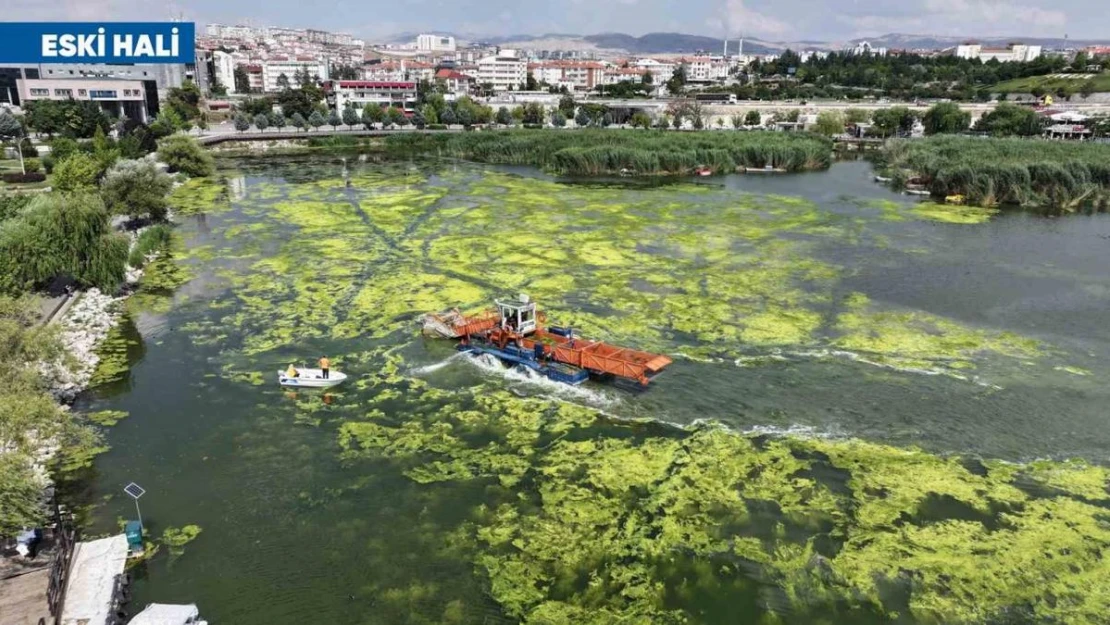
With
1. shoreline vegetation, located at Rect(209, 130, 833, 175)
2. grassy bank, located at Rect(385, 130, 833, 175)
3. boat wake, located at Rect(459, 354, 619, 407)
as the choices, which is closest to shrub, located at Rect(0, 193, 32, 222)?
boat wake, located at Rect(459, 354, 619, 407)

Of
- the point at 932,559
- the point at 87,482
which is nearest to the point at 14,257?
the point at 87,482

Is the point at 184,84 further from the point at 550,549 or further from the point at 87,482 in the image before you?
the point at 550,549

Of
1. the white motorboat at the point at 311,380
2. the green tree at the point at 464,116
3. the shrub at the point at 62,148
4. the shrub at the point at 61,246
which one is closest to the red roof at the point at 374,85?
the green tree at the point at 464,116

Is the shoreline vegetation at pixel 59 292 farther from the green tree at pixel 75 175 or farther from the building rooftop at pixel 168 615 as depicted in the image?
the building rooftop at pixel 168 615

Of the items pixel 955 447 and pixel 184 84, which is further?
pixel 184 84

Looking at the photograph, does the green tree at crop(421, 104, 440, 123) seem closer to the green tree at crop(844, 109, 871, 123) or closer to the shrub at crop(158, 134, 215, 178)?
the shrub at crop(158, 134, 215, 178)
